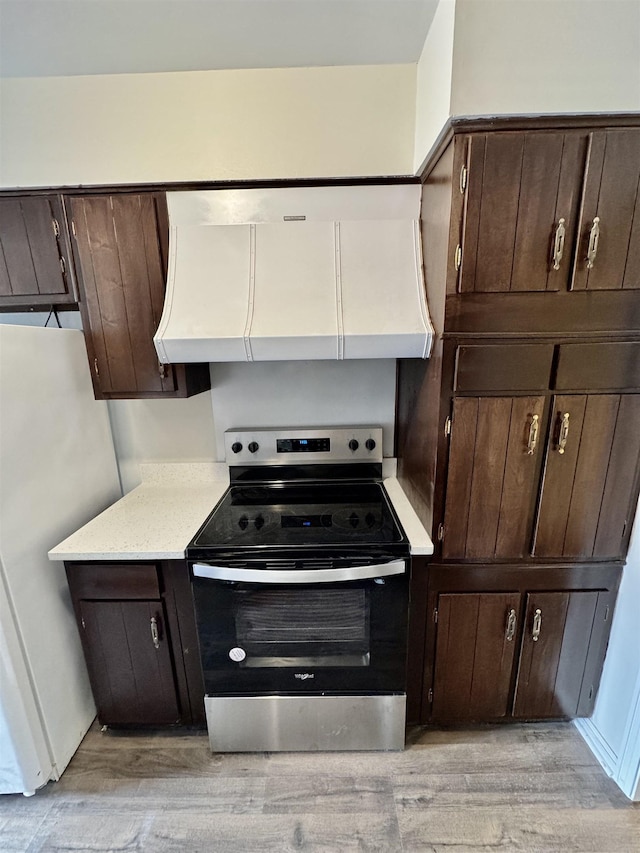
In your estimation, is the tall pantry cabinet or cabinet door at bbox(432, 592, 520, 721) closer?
the tall pantry cabinet

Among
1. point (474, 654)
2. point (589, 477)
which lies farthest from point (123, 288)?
point (474, 654)

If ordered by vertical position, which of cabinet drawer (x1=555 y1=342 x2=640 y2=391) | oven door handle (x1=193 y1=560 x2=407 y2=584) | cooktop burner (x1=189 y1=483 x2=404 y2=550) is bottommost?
oven door handle (x1=193 y1=560 x2=407 y2=584)

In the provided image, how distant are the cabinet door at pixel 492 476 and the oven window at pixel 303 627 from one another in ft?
1.49

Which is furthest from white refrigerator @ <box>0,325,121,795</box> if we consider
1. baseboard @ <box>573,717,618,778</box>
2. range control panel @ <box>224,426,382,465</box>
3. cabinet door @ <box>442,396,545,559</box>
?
baseboard @ <box>573,717,618,778</box>

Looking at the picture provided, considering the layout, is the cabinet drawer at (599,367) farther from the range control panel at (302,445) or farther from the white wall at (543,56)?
the range control panel at (302,445)

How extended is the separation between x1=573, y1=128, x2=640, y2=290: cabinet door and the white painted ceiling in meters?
0.75

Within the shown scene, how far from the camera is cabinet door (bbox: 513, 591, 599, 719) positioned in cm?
146

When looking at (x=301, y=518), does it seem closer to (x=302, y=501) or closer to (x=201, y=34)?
(x=302, y=501)

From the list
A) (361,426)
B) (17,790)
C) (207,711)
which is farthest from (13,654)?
(361,426)

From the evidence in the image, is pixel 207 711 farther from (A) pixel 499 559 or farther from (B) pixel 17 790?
(A) pixel 499 559

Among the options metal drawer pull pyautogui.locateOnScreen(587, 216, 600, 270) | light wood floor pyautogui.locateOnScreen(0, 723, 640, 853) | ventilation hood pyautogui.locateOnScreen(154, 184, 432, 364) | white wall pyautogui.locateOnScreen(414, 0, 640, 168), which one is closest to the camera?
white wall pyautogui.locateOnScreen(414, 0, 640, 168)

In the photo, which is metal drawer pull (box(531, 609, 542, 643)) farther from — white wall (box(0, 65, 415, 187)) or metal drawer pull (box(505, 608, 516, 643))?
white wall (box(0, 65, 415, 187))

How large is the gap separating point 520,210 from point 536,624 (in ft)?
4.95

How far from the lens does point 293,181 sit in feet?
5.01
